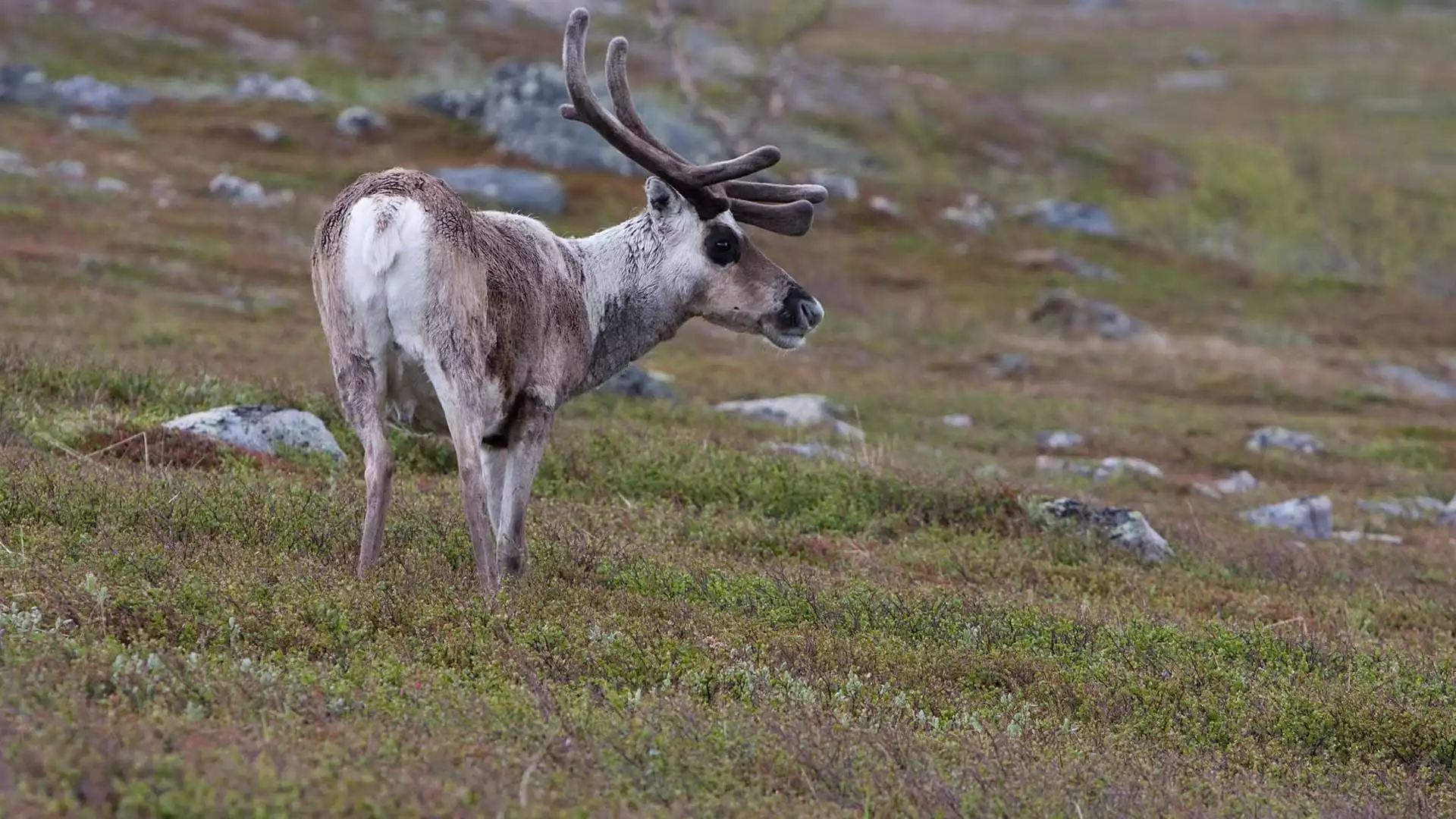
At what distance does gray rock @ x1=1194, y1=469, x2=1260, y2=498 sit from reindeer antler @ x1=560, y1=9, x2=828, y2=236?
1111 centimetres

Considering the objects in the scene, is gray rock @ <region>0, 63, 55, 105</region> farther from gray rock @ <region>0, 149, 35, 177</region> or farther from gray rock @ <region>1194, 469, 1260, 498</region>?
gray rock @ <region>1194, 469, 1260, 498</region>

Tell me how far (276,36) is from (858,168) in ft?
96.2

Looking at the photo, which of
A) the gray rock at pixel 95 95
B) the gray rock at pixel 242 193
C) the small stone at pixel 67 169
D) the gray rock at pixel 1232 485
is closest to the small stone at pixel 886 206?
the gray rock at pixel 242 193

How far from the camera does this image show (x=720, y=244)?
33.2 feet

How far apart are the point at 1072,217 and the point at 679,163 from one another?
58912mm

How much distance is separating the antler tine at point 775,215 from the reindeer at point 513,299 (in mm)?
13

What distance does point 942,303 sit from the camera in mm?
45156

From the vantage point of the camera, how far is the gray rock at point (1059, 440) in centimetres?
2347

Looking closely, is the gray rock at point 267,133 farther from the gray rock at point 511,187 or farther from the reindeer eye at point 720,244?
the reindeer eye at point 720,244

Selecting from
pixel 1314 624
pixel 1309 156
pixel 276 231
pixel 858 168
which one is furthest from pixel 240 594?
pixel 1309 156

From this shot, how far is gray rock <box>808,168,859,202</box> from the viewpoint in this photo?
Answer: 60.0m

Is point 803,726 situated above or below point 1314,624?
above

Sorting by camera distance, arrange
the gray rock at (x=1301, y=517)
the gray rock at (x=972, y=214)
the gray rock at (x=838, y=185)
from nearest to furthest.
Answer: the gray rock at (x=1301, y=517)
the gray rock at (x=972, y=214)
the gray rock at (x=838, y=185)

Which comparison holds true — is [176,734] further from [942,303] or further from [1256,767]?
[942,303]
